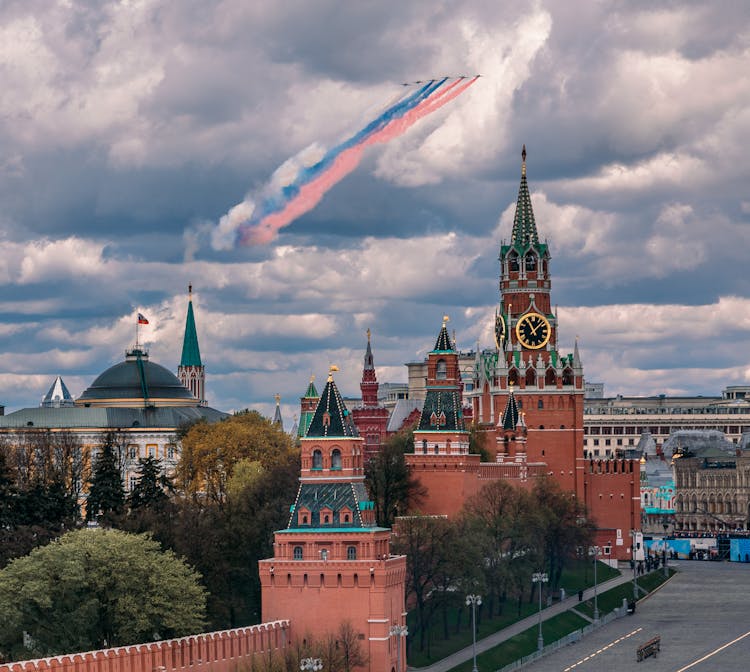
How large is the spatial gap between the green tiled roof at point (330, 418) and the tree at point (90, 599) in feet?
62.1

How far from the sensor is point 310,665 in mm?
130875

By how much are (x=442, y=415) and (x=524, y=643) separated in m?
37.0

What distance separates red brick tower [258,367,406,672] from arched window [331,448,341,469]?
65 mm

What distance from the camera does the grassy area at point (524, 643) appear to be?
15525 cm

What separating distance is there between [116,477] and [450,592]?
29.2m

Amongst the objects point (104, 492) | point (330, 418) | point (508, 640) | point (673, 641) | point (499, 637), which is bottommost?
point (673, 641)

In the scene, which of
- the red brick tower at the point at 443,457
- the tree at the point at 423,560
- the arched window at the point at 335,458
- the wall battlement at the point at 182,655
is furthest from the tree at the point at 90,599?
the red brick tower at the point at 443,457

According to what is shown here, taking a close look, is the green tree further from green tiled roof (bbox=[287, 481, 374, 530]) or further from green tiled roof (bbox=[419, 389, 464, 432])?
green tiled roof (bbox=[419, 389, 464, 432])

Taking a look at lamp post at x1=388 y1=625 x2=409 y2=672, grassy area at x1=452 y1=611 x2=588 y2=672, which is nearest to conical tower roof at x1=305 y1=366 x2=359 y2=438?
lamp post at x1=388 y1=625 x2=409 y2=672

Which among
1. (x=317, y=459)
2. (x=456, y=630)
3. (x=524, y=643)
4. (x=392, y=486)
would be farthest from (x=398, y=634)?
(x=392, y=486)

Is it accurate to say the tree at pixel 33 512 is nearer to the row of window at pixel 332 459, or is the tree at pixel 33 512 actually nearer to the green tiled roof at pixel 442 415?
the row of window at pixel 332 459

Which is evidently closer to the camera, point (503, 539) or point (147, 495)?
point (147, 495)

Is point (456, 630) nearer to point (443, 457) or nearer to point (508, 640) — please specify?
point (508, 640)

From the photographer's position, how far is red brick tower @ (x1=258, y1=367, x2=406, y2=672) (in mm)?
140625
